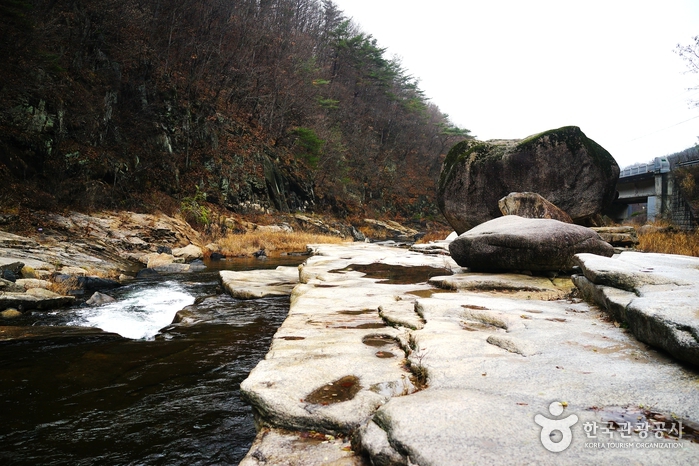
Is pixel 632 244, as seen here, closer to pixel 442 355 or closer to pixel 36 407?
pixel 442 355

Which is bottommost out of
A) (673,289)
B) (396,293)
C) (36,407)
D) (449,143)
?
(36,407)

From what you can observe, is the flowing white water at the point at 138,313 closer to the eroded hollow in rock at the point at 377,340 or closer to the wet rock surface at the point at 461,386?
the wet rock surface at the point at 461,386

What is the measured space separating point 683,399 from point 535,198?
9.15 meters

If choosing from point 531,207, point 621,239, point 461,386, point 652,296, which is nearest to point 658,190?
point 621,239

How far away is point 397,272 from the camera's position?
7.84 metres

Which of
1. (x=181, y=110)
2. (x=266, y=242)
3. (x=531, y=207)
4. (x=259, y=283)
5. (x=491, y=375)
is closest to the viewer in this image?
(x=491, y=375)

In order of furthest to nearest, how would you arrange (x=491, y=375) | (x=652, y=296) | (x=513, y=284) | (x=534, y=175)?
(x=534, y=175) < (x=513, y=284) < (x=652, y=296) < (x=491, y=375)

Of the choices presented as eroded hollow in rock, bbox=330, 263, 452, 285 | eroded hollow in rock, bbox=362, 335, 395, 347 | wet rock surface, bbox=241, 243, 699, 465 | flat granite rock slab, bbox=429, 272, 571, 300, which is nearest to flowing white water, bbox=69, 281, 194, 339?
wet rock surface, bbox=241, 243, 699, 465

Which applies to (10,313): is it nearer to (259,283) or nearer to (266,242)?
(259,283)

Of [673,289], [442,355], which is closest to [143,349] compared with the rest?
[442,355]

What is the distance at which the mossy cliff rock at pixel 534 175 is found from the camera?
11.8 metres

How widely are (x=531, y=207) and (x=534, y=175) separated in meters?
2.32

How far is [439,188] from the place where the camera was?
44.5 ft

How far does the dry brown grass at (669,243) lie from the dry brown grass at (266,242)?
12.1m
